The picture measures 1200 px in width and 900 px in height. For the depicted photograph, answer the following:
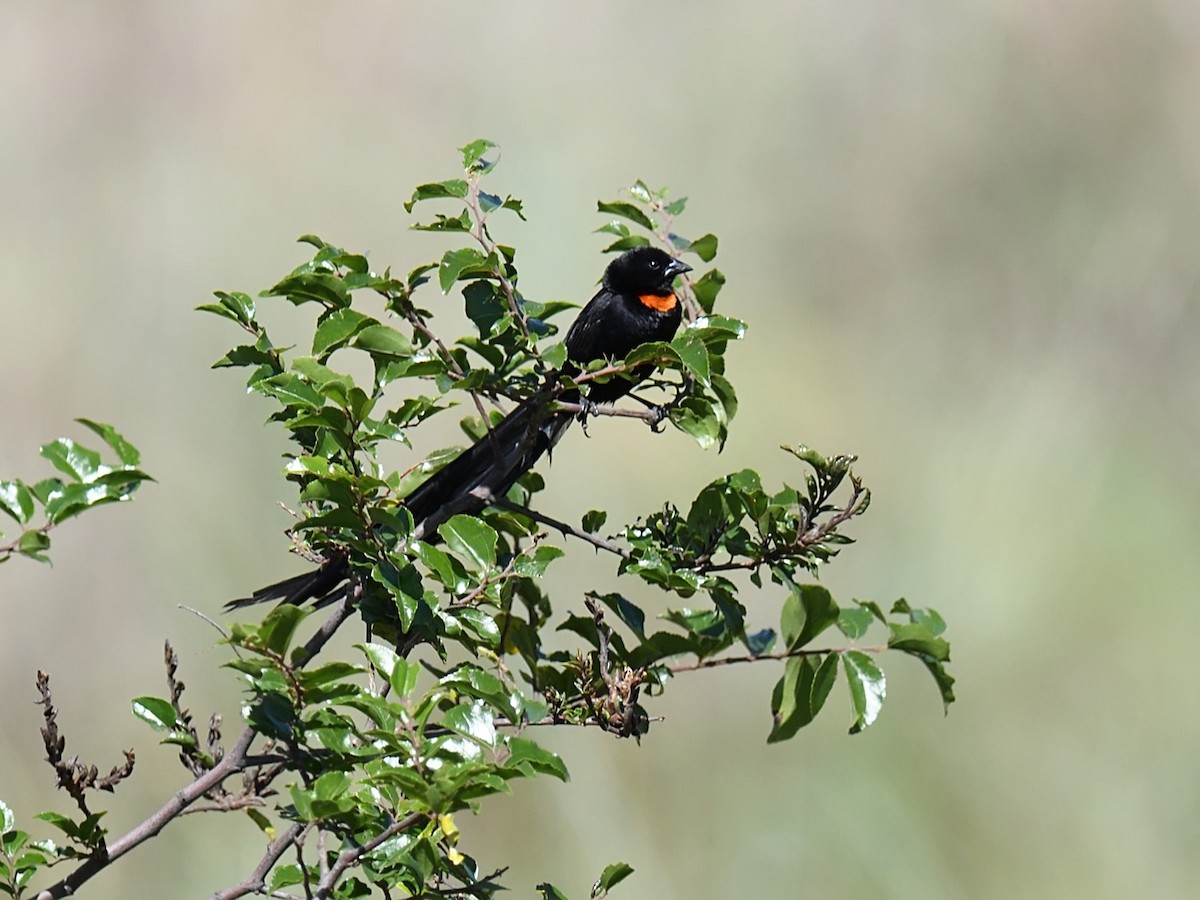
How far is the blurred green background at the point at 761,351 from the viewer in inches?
191

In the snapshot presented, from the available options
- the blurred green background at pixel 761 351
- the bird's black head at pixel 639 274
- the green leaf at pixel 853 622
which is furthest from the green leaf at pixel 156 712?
the blurred green background at pixel 761 351

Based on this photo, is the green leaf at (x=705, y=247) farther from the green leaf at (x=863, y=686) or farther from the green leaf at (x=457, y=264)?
the green leaf at (x=863, y=686)

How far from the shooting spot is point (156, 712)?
172cm

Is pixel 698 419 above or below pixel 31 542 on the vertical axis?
above

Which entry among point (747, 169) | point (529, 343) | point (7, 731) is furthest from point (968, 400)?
point (529, 343)

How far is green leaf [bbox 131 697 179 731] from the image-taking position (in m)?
1.71

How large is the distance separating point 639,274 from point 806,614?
1582 mm

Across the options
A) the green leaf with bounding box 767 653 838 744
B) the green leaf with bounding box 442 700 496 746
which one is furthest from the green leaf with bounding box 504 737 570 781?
the green leaf with bounding box 767 653 838 744

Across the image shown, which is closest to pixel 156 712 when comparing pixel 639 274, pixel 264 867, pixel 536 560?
pixel 264 867

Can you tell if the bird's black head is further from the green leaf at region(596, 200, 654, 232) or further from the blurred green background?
the blurred green background

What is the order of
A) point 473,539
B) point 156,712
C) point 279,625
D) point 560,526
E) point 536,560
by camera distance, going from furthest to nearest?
1. point 560,526
2. point 536,560
3. point 473,539
4. point 156,712
5. point 279,625

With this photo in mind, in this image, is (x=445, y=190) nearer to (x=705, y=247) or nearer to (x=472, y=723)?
(x=705, y=247)

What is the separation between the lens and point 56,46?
699cm

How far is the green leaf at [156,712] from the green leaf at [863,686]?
38.9 inches
